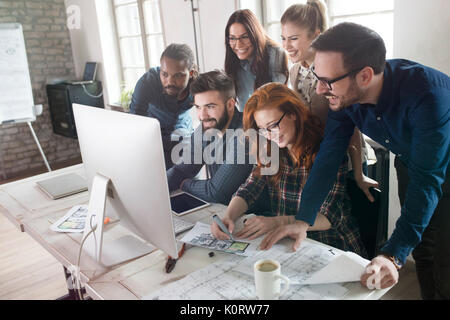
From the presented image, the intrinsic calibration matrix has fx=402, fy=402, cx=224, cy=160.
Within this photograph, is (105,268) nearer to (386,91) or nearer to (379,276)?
→ (379,276)

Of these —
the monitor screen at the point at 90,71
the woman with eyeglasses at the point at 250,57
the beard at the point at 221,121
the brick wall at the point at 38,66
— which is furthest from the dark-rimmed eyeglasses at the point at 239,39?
the brick wall at the point at 38,66

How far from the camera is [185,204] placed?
1.81 meters

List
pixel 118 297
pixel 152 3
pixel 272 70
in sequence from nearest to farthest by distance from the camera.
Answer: pixel 118 297 → pixel 272 70 → pixel 152 3

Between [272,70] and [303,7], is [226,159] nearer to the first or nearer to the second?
[272,70]

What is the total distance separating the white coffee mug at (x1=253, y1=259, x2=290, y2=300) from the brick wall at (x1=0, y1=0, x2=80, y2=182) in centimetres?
475

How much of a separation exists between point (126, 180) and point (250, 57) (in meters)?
1.12

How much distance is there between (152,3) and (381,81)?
10.3 ft

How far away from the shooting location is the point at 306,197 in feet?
5.24

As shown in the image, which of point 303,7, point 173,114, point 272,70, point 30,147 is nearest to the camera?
point 303,7

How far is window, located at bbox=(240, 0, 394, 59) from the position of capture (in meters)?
2.14

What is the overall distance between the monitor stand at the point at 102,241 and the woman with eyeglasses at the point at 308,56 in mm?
922

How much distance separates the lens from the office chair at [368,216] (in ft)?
5.27

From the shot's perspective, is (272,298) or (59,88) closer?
(272,298)
